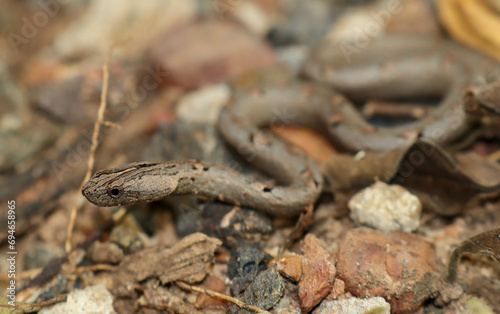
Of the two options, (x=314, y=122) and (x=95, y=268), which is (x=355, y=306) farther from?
(x=314, y=122)

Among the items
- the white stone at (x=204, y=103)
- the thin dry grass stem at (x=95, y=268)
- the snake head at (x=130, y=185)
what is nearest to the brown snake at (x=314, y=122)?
the snake head at (x=130, y=185)

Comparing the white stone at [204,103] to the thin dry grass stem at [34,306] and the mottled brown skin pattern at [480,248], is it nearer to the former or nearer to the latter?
the thin dry grass stem at [34,306]

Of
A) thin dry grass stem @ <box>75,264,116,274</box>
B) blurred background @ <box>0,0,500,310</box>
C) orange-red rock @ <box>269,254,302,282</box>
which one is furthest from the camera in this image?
blurred background @ <box>0,0,500,310</box>

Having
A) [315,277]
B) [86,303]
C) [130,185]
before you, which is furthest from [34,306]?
[315,277]

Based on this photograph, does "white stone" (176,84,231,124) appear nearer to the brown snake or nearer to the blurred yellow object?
the brown snake

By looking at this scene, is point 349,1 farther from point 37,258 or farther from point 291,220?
point 37,258

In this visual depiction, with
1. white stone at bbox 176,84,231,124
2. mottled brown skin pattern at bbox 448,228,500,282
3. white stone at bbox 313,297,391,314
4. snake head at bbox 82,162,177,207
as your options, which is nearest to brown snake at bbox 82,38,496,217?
snake head at bbox 82,162,177,207
